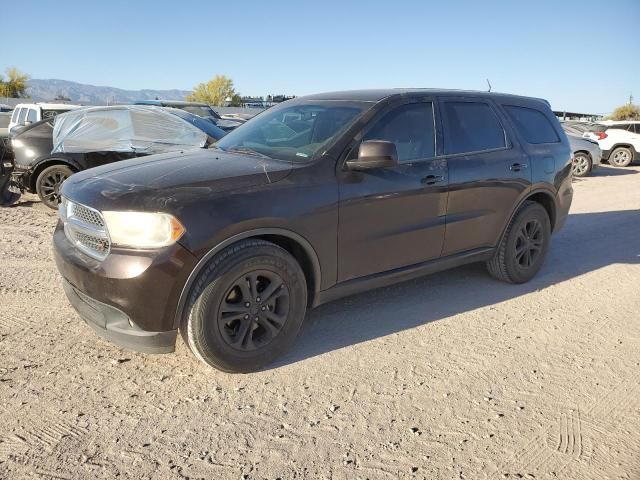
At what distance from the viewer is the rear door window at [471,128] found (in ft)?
13.9

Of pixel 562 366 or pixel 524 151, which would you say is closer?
pixel 562 366

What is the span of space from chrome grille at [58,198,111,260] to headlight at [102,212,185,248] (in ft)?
0.43

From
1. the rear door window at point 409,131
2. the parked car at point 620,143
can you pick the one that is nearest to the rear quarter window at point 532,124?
the rear door window at point 409,131

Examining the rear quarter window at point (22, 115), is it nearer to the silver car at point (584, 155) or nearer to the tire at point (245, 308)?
the tire at point (245, 308)

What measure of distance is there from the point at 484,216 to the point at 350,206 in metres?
1.60

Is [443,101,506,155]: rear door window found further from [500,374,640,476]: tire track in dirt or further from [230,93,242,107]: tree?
[230,93,242,107]: tree

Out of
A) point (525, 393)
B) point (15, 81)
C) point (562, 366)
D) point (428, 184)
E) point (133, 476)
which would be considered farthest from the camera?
point (15, 81)

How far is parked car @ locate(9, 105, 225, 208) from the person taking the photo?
7.54 metres

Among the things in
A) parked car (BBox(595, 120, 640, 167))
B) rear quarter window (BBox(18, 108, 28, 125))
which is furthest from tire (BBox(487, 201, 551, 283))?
parked car (BBox(595, 120, 640, 167))

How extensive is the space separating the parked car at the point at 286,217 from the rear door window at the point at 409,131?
11 millimetres

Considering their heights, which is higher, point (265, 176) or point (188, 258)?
point (265, 176)

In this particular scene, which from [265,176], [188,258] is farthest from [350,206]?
[188,258]

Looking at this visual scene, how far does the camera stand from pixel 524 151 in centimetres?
480

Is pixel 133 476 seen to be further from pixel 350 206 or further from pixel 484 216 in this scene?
pixel 484 216
